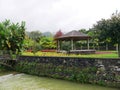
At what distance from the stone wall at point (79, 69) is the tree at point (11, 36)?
15.6 ft

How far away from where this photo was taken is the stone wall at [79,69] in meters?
12.6

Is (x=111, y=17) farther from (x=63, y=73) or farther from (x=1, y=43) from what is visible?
(x=1, y=43)

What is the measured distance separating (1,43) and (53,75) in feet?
27.9

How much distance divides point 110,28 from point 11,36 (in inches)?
407

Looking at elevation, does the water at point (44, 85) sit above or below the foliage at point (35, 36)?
below

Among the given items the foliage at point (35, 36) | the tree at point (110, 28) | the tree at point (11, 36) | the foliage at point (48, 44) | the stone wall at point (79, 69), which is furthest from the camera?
the foliage at point (35, 36)

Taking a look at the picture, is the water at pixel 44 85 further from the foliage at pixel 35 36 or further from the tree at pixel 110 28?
the foliage at pixel 35 36

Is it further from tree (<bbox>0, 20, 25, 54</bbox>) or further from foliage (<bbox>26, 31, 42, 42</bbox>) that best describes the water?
foliage (<bbox>26, 31, 42, 42</bbox>)

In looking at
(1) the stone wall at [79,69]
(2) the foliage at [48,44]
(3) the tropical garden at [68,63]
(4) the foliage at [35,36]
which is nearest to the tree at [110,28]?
(3) the tropical garden at [68,63]

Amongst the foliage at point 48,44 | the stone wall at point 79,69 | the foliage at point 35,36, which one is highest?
the foliage at point 35,36

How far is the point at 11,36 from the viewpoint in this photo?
72.9 ft

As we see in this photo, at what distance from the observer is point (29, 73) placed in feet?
58.9

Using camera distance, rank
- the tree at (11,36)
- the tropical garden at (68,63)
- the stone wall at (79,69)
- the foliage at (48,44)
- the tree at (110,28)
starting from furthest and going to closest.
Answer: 1. the foliage at (48,44)
2. the tree at (11,36)
3. the tree at (110,28)
4. the tropical garden at (68,63)
5. the stone wall at (79,69)

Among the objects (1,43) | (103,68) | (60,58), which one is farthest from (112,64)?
(1,43)
